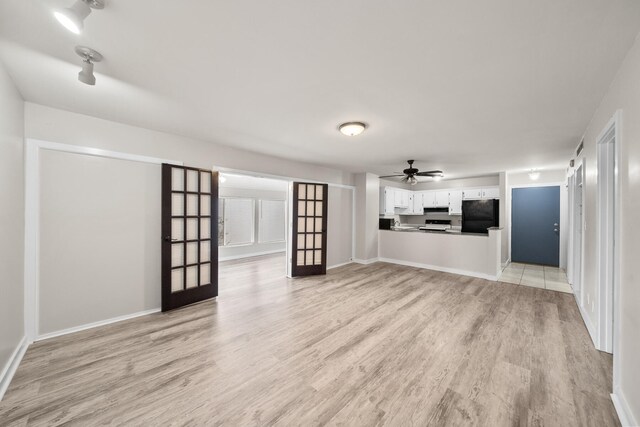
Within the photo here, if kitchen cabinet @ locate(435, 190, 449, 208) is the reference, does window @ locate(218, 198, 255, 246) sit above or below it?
below

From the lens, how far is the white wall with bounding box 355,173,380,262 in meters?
6.38

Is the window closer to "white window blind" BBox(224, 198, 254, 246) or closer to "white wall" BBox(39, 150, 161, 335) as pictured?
"white window blind" BBox(224, 198, 254, 246)

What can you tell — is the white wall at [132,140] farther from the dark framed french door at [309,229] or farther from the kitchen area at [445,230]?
the kitchen area at [445,230]

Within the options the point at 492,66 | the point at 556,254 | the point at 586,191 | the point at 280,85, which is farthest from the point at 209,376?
the point at 556,254

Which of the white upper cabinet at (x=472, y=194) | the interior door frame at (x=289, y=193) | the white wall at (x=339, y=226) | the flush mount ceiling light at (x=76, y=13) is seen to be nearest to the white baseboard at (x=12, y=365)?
the flush mount ceiling light at (x=76, y=13)

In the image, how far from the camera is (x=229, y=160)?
13.3ft

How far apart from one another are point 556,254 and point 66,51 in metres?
8.96

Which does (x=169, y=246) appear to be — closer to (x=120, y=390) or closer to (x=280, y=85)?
(x=120, y=390)

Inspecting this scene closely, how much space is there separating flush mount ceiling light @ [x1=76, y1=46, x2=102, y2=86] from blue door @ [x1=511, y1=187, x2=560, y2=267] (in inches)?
322

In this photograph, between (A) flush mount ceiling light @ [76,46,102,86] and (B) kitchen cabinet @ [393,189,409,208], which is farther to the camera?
(B) kitchen cabinet @ [393,189,409,208]

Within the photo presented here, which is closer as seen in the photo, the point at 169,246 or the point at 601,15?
the point at 601,15

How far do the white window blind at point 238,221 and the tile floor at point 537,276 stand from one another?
657 cm

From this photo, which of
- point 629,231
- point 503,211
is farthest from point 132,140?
point 503,211

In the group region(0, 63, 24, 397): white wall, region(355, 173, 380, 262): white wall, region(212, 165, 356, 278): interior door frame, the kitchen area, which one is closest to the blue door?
the kitchen area
